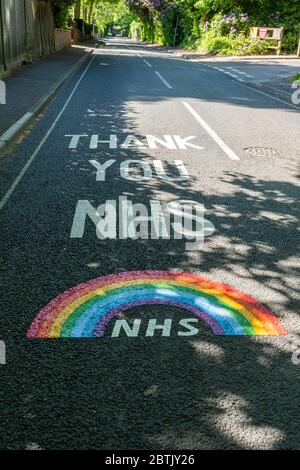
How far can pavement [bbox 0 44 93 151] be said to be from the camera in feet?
32.8

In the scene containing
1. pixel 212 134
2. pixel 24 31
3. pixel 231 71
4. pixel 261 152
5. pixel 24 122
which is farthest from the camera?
pixel 231 71

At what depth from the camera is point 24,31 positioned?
71.2 feet

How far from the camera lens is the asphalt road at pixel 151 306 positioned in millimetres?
2641

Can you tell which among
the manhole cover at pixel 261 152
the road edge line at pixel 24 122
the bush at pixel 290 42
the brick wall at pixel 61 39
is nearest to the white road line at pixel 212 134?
the manhole cover at pixel 261 152

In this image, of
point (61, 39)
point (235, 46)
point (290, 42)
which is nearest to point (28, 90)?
point (61, 39)

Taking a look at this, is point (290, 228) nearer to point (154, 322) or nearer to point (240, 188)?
point (240, 188)

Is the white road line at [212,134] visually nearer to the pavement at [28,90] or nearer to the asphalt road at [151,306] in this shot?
the asphalt road at [151,306]

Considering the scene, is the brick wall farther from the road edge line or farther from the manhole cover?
the manhole cover

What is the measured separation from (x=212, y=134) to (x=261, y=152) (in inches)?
67.4

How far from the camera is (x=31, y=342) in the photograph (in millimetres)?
3303

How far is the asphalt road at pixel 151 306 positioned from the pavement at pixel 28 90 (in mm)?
694

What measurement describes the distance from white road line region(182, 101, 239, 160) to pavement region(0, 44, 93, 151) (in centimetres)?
404

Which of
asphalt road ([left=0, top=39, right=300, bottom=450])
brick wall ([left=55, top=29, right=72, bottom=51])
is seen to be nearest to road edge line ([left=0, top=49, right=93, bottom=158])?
asphalt road ([left=0, top=39, right=300, bottom=450])

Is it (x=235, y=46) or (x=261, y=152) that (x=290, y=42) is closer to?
(x=235, y=46)
